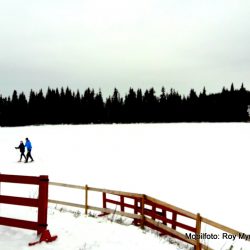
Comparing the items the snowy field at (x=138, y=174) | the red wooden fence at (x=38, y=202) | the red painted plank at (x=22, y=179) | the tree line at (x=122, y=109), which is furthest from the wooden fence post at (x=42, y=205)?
the tree line at (x=122, y=109)

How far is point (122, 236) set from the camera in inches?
301

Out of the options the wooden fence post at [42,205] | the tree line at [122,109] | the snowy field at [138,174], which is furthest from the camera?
the tree line at [122,109]

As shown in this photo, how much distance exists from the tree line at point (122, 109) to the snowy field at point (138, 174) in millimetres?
56335

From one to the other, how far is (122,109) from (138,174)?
85.4 meters

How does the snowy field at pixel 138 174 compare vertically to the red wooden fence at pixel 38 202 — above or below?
below

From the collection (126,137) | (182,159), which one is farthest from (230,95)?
(182,159)

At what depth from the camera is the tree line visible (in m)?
102

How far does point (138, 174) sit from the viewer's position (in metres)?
23.8

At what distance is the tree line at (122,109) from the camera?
335ft

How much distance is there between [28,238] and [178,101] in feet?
339

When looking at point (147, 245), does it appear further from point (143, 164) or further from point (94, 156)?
point (94, 156)

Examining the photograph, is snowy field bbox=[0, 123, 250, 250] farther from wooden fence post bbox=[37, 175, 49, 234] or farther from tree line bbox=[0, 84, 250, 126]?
tree line bbox=[0, 84, 250, 126]

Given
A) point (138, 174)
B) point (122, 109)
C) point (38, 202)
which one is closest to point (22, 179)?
point (38, 202)

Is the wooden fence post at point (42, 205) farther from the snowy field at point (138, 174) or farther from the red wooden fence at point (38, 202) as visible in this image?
the snowy field at point (138, 174)
